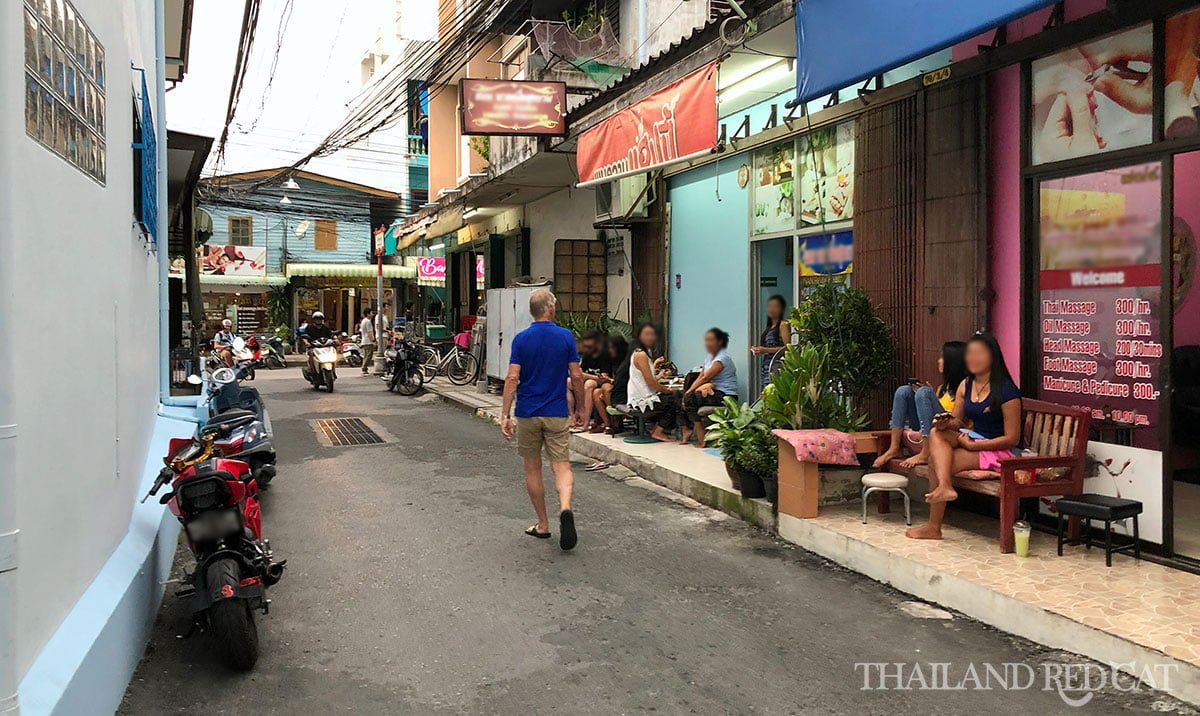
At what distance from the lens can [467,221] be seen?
23.1m

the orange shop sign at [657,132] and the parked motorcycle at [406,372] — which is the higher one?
the orange shop sign at [657,132]

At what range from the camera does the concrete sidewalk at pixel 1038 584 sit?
4176 mm

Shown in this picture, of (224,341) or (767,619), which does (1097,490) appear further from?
(224,341)

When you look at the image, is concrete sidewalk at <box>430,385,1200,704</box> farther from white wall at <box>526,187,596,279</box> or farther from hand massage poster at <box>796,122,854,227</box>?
white wall at <box>526,187,596,279</box>

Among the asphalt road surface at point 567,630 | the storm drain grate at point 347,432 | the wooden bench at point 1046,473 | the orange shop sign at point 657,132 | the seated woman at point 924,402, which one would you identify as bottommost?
the asphalt road surface at point 567,630

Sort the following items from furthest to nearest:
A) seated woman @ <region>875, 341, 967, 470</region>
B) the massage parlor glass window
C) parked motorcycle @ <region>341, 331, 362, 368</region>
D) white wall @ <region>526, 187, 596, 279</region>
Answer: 1. parked motorcycle @ <region>341, 331, 362, 368</region>
2. white wall @ <region>526, 187, 596, 279</region>
3. seated woman @ <region>875, 341, 967, 470</region>
4. the massage parlor glass window

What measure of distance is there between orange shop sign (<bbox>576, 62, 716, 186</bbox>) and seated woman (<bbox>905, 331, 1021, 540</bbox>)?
325 centimetres

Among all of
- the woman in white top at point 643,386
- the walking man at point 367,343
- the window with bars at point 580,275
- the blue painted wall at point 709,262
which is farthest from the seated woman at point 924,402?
the walking man at point 367,343

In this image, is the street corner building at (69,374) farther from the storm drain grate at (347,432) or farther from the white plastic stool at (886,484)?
the storm drain grate at (347,432)

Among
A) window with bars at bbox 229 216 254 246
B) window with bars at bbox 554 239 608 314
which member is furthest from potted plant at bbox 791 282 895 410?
window with bars at bbox 229 216 254 246

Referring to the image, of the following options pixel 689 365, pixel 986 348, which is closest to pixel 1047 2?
pixel 986 348

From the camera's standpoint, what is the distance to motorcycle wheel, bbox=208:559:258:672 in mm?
4164

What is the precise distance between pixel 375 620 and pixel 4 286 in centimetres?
311

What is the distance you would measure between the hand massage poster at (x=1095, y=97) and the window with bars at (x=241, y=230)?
34.6m
